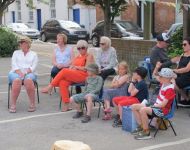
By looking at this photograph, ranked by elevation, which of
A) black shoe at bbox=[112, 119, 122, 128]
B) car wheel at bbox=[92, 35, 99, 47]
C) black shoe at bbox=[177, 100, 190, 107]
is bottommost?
black shoe at bbox=[112, 119, 122, 128]

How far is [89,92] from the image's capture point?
8258 millimetres

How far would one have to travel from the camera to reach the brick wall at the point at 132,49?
11.9 m

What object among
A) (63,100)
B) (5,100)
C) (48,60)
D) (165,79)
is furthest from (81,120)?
(48,60)

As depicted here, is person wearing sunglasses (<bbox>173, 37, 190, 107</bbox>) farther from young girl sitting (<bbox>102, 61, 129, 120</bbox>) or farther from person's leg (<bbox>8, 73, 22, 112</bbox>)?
person's leg (<bbox>8, 73, 22, 112</bbox>)

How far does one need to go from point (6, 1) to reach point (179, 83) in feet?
48.2

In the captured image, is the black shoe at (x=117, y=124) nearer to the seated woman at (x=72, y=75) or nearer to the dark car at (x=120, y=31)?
the seated woman at (x=72, y=75)

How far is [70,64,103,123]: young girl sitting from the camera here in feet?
26.4

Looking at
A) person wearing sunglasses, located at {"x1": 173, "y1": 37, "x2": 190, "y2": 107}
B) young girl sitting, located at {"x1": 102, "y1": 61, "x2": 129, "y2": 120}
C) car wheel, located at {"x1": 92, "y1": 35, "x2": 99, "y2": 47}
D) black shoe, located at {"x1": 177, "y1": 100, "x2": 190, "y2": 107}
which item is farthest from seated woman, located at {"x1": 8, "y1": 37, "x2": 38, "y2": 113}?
car wheel, located at {"x1": 92, "y1": 35, "x2": 99, "y2": 47}

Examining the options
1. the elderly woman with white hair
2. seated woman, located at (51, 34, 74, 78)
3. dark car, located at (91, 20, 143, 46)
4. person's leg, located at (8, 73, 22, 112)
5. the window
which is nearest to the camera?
person's leg, located at (8, 73, 22, 112)

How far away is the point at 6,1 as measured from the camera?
71.4 feet

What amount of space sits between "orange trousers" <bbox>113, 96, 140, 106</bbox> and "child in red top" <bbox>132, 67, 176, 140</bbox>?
0.36m

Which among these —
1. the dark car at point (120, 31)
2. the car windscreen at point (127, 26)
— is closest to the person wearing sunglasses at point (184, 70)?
the dark car at point (120, 31)

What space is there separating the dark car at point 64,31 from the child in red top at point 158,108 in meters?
22.9

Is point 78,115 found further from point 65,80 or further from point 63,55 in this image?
point 63,55
